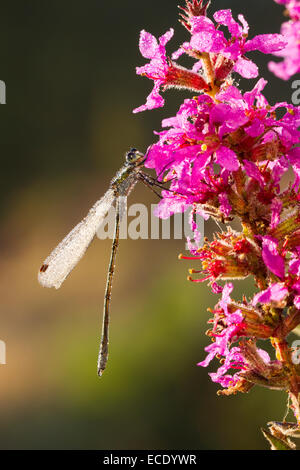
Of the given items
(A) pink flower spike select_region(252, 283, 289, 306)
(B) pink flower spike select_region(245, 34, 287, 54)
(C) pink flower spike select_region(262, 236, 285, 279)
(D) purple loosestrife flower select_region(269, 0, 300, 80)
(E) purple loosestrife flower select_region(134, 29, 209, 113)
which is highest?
(E) purple loosestrife flower select_region(134, 29, 209, 113)

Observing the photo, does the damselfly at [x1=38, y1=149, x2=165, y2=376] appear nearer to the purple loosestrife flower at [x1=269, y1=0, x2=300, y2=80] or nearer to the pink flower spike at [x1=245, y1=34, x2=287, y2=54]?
the pink flower spike at [x1=245, y1=34, x2=287, y2=54]

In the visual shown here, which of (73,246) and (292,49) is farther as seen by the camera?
(73,246)

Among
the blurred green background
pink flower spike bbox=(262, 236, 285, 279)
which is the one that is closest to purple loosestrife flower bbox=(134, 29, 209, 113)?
pink flower spike bbox=(262, 236, 285, 279)

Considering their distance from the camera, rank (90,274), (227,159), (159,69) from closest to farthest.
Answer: (227,159)
(159,69)
(90,274)

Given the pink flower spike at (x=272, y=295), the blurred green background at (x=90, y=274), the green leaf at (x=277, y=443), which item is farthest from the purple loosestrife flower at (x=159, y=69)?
the blurred green background at (x=90, y=274)

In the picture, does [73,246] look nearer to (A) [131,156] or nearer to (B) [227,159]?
(A) [131,156]

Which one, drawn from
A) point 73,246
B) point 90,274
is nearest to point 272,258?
point 73,246

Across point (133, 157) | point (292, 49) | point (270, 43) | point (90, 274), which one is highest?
point (90, 274)

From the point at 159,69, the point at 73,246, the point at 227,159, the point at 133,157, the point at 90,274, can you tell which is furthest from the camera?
the point at 90,274
